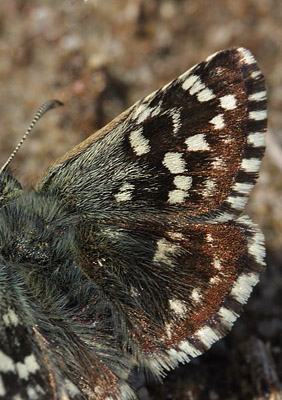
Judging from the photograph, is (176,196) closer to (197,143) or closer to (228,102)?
(197,143)

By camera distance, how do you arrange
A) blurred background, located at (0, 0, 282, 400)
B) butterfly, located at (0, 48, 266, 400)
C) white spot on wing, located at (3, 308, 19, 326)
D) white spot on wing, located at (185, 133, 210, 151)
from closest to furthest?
white spot on wing, located at (3, 308, 19, 326), butterfly, located at (0, 48, 266, 400), white spot on wing, located at (185, 133, 210, 151), blurred background, located at (0, 0, 282, 400)

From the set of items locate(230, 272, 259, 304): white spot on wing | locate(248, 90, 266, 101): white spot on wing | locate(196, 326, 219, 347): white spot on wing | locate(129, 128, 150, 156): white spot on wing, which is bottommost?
locate(196, 326, 219, 347): white spot on wing

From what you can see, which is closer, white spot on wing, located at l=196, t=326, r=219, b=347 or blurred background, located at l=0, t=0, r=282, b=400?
white spot on wing, located at l=196, t=326, r=219, b=347

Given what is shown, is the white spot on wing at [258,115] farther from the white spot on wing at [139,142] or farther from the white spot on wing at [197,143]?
the white spot on wing at [139,142]

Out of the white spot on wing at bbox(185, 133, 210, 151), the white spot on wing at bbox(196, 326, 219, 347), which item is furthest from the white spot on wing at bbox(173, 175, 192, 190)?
the white spot on wing at bbox(196, 326, 219, 347)

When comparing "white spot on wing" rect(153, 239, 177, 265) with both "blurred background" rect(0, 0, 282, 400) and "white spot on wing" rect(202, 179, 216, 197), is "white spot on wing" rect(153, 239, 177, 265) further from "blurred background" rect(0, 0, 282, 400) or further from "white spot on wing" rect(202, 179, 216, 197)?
"blurred background" rect(0, 0, 282, 400)

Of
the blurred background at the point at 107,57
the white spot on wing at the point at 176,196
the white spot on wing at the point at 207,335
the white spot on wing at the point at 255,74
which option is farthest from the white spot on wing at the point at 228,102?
the blurred background at the point at 107,57
